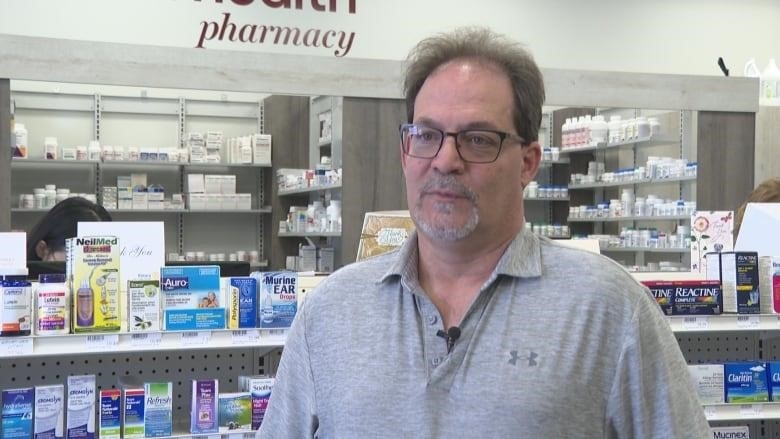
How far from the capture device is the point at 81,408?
3070mm

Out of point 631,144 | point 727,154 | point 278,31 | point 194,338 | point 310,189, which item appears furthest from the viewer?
point 278,31

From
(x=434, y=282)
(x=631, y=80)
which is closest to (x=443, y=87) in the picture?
(x=434, y=282)

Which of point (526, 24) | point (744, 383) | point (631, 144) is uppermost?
point (526, 24)

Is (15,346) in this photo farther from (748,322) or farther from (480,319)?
(748,322)

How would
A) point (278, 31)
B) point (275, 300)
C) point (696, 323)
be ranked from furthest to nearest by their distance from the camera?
point (278, 31) < point (696, 323) < point (275, 300)

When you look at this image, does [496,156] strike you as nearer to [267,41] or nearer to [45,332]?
[45,332]

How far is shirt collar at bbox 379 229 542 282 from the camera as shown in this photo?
1.60 m

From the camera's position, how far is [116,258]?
3.00 meters

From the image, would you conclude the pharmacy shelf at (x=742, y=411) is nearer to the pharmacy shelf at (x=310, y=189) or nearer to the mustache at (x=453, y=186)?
the mustache at (x=453, y=186)

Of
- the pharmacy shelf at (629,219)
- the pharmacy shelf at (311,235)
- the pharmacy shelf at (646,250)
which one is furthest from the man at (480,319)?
the pharmacy shelf at (646,250)

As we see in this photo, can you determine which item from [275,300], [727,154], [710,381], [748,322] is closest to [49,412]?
[275,300]

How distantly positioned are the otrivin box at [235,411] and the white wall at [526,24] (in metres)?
7.45

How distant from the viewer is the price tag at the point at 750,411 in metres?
3.55

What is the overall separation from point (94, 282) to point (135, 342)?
0.82 feet
